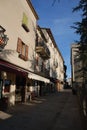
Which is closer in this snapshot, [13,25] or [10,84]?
[13,25]

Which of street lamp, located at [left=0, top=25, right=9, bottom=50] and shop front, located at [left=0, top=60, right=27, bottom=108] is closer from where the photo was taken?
street lamp, located at [left=0, top=25, right=9, bottom=50]

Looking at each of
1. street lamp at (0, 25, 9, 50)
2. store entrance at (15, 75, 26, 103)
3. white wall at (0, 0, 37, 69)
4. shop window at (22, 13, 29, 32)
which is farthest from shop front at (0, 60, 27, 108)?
shop window at (22, 13, 29, 32)

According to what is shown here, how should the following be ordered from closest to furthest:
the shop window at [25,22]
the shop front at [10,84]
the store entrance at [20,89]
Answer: the shop front at [10,84] → the shop window at [25,22] → the store entrance at [20,89]

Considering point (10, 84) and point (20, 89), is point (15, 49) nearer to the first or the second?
point (10, 84)

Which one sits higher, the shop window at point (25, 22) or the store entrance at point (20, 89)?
the shop window at point (25, 22)

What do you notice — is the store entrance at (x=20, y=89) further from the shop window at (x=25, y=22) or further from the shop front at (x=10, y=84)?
the shop window at (x=25, y=22)

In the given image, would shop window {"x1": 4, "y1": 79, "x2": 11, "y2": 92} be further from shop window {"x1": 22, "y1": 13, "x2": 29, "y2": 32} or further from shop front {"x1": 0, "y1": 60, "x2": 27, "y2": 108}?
shop window {"x1": 22, "y1": 13, "x2": 29, "y2": 32}

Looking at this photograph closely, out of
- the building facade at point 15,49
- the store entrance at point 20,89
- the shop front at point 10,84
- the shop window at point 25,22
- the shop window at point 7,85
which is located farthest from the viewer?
the store entrance at point 20,89

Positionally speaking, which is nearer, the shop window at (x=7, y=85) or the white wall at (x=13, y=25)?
the white wall at (x=13, y=25)

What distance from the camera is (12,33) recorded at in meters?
17.4

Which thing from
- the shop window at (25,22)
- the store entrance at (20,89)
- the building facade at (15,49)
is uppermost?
the shop window at (25,22)

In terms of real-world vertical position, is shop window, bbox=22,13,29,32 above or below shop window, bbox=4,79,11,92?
above

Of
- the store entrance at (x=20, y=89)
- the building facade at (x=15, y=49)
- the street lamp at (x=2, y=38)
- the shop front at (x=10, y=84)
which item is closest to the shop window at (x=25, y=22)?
the building facade at (x=15, y=49)

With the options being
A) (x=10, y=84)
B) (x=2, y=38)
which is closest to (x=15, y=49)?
(x=10, y=84)
